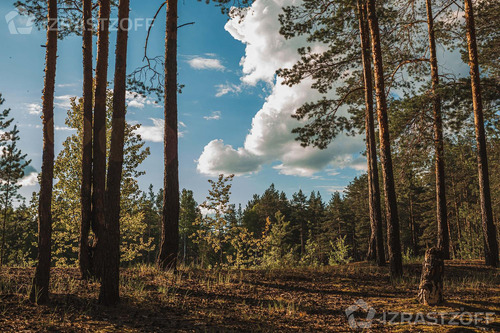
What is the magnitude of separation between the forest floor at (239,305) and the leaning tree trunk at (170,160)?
668mm

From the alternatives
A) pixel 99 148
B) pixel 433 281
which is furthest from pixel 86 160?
pixel 433 281

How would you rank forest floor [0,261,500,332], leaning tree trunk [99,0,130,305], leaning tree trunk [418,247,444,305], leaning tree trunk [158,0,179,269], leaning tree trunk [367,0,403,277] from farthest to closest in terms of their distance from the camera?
1. leaning tree trunk [367,0,403,277]
2. leaning tree trunk [158,0,179,269]
3. leaning tree trunk [418,247,444,305]
4. leaning tree trunk [99,0,130,305]
5. forest floor [0,261,500,332]

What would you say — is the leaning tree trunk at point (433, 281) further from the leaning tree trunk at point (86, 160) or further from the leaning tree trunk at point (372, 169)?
the leaning tree trunk at point (86, 160)

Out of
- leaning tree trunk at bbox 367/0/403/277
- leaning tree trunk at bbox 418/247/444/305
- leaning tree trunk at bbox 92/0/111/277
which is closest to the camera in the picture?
leaning tree trunk at bbox 418/247/444/305

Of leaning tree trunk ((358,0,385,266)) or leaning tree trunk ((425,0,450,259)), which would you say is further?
leaning tree trunk ((425,0,450,259))

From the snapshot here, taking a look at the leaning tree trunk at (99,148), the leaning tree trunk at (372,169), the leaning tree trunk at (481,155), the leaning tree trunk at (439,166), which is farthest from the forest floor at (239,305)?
the leaning tree trunk at (439,166)

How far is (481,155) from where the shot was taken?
1261 centimetres

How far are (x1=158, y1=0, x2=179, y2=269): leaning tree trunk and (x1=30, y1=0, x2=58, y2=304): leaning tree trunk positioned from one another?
2856 millimetres

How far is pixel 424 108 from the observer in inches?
544

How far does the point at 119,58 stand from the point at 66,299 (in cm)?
496

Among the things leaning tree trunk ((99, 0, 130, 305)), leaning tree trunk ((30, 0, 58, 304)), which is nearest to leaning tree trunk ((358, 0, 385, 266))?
leaning tree trunk ((99, 0, 130, 305))

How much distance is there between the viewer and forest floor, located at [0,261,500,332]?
4.86 meters

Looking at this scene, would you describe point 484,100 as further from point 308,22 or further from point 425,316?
point 425,316

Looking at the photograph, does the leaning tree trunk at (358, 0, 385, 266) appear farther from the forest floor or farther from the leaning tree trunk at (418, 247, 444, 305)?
the leaning tree trunk at (418, 247, 444, 305)
